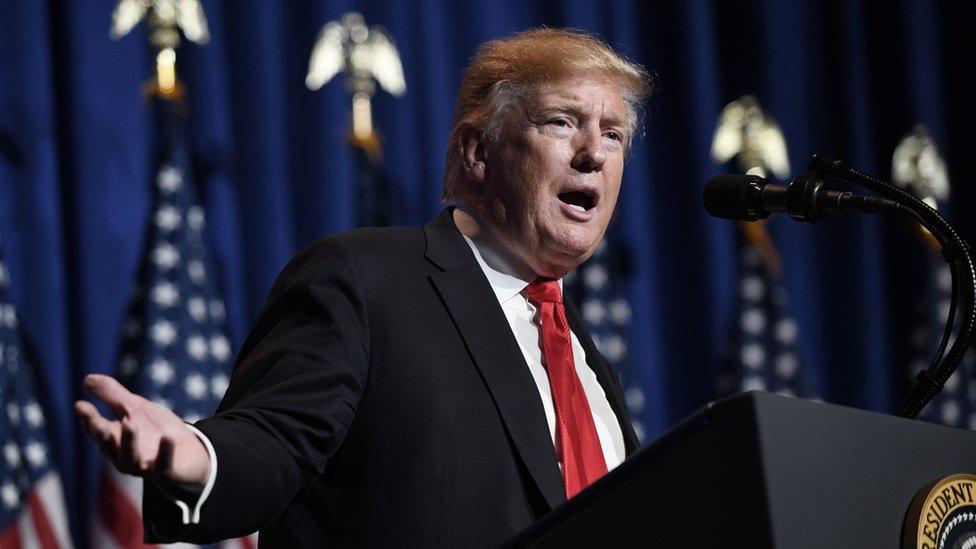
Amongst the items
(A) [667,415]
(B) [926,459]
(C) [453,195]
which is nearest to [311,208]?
(A) [667,415]

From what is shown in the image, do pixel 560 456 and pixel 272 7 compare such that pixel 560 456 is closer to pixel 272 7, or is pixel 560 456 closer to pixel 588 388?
pixel 588 388

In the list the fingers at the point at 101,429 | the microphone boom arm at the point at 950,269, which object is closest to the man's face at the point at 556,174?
the microphone boom arm at the point at 950,269

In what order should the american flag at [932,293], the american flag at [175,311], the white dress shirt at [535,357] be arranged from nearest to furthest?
1. the white dress shirt at [535,357]
2. the american flag at [175,311]
3. the american flag at [932,293]

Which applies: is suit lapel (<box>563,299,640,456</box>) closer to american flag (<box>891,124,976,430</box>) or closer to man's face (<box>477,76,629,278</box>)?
man's face (<box>477,76,629,278</box>)

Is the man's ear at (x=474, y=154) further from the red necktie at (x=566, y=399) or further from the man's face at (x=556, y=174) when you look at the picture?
the red necktie at (x=566, y=399)

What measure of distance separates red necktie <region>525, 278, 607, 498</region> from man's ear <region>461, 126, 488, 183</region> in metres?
0.24

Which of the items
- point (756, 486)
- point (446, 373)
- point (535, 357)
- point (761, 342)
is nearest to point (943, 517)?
point (756, 486)

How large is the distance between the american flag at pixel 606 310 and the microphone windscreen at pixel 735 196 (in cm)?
342

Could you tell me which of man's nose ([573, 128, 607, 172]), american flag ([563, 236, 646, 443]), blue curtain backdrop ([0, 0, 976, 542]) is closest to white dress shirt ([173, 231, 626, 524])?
man's nose ([573, 128, 607, 172])

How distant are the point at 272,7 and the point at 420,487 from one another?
11.6 ft

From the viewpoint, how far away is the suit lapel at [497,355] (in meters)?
1.79

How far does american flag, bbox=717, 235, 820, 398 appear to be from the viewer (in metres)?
5.57

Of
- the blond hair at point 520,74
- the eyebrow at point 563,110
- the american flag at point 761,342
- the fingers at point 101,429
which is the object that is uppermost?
the blond hair at point 520,74

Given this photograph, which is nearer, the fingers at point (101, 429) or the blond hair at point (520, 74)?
the fingers at point (101, 429)
